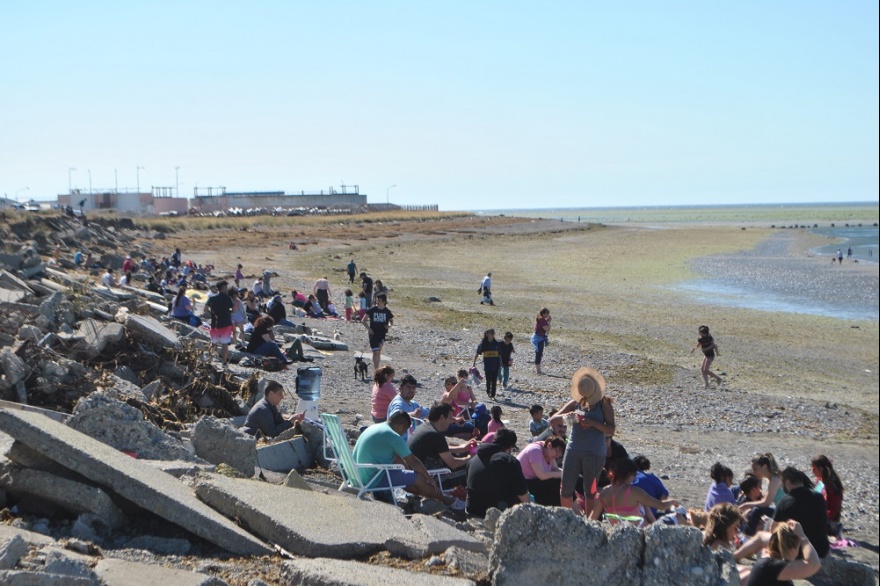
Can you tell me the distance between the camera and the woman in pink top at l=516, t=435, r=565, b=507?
762cm

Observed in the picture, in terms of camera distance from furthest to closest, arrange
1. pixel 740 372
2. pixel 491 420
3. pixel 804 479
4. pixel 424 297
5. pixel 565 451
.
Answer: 1. pixel 424 297
2. pixel 740 372
3. pixel 491 420
4. pixel 565 451
5. pixel 804 479

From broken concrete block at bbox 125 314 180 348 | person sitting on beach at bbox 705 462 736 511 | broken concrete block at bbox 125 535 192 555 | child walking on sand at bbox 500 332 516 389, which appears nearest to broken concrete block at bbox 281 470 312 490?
broken concrete block at bbox 125 535 192 555

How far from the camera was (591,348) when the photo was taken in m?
17.7

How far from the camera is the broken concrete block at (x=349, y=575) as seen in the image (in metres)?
4.66

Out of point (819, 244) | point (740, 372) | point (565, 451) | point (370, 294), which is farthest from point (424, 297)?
point (819, 244)

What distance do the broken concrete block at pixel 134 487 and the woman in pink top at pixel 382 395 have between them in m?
3.95

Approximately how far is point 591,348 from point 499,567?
515 inches

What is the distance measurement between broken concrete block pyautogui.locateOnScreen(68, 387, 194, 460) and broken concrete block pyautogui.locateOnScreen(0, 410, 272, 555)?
108 centimetres

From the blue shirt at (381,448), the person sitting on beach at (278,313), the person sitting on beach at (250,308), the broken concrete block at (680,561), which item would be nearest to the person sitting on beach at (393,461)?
the blue shirt at (381,448)

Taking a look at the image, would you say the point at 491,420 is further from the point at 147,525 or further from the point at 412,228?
the point at 412,228

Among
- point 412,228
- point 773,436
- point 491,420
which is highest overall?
point 412,228

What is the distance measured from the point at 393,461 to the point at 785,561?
3052mm

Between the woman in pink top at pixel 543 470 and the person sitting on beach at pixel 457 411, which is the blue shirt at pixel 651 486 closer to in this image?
the woman in pink top at pixel 543 470

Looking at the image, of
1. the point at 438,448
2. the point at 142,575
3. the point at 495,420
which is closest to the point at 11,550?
the point at 142,575
